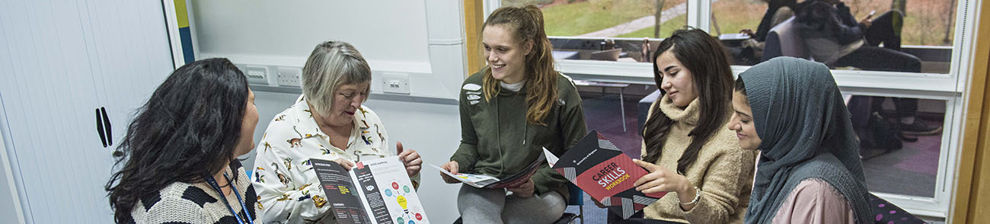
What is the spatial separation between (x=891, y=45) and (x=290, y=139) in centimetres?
241

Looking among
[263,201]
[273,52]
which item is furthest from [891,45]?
[273,52]

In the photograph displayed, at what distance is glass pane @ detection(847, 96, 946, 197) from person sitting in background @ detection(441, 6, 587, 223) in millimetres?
1377

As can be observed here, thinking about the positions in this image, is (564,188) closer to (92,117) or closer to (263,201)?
(263,201)

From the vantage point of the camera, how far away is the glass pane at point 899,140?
9.25 ft

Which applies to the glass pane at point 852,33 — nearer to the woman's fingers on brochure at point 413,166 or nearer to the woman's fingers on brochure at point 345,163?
the woman's fingers on brochure at point 413,166

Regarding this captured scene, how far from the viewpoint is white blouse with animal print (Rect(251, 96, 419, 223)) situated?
219 cm

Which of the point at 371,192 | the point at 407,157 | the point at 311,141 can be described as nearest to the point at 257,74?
the point at 311,141

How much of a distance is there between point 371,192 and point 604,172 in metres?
0.69

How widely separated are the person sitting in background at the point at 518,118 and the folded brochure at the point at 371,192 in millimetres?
302

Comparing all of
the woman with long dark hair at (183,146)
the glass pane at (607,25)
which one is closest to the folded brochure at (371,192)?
the woman with long dark hair at (183,146)

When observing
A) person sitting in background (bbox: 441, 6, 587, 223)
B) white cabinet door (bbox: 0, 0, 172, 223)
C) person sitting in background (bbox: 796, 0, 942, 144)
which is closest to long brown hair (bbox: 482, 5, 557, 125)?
person sitting in background (bbox: 441, 6, 587, 223)

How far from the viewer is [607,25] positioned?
333 centimetres

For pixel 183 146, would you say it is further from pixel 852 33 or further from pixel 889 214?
pixel 852 33

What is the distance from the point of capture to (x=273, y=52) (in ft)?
11.8
